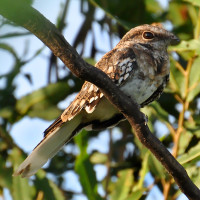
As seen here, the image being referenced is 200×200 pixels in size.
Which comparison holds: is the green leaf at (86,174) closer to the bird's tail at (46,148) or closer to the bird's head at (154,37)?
the bird's tail at (46,148)

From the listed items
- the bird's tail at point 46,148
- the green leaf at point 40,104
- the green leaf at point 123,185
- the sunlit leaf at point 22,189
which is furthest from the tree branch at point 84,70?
the green leaf at point 40,104

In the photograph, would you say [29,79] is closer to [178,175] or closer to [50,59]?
[50,59]

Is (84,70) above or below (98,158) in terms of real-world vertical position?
below

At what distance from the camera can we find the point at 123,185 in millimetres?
3836

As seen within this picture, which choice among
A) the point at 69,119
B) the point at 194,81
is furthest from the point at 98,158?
the point at 69,119

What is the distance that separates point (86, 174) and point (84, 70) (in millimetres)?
1506

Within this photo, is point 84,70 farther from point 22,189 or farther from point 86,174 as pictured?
point 22,189

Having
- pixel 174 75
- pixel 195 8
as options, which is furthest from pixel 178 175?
pixel 195 8

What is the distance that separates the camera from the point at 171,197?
149 inches

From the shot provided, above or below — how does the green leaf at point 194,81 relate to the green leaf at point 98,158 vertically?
below

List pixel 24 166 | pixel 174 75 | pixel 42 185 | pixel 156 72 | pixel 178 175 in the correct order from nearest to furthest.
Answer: pixel 178 175, pixel 24 166, pixel 156 72, pixel 42 185, pixel 174 75

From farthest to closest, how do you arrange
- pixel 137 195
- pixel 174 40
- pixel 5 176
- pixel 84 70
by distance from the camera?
pixel 5 176 < pixel 174 40 < pixel 137 195 < pixel 84 70

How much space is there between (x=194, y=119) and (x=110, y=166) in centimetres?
73

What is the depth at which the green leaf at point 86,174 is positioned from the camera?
3557 millimetres
